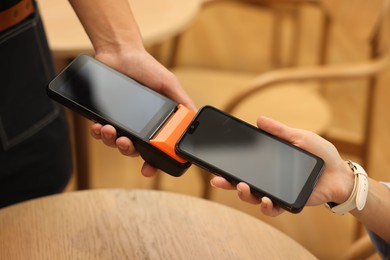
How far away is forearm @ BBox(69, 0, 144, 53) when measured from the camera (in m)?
0.96

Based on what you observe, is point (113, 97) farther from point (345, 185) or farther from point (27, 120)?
point (345, 185)

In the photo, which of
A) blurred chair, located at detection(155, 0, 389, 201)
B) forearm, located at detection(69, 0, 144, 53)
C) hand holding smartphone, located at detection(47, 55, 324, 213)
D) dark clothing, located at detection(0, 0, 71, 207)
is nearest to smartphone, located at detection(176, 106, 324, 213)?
hand holding smartphone, located at detection(47, 55, 324, 213)

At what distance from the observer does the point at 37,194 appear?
3.38 feet

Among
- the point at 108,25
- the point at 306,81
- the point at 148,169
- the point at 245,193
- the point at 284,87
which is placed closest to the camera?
the point at 245,193

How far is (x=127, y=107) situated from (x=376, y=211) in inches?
15.7

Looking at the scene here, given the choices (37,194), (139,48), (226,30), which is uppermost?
(139,48)

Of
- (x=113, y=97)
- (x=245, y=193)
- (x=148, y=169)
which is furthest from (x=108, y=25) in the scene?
(x=245, y=193)

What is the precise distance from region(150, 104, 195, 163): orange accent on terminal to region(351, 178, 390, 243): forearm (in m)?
0.28

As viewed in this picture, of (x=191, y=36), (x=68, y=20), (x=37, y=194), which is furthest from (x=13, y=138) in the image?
(x=191, y=36)

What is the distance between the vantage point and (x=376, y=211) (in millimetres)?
816

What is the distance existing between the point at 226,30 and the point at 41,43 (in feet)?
7.50

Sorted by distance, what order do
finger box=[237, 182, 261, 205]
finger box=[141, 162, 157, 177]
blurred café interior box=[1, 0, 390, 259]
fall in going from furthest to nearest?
1. blurred café interior box=[1, 0, 390, 259]
2. finger box=[141, 162, 157, 177]
3. finger box=[237, 182, 261, 205]

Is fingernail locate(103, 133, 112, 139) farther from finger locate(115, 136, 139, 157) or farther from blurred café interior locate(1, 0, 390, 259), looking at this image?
blurred café interior locate(1, 0, 390, 259)

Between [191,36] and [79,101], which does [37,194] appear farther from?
[191,36]
